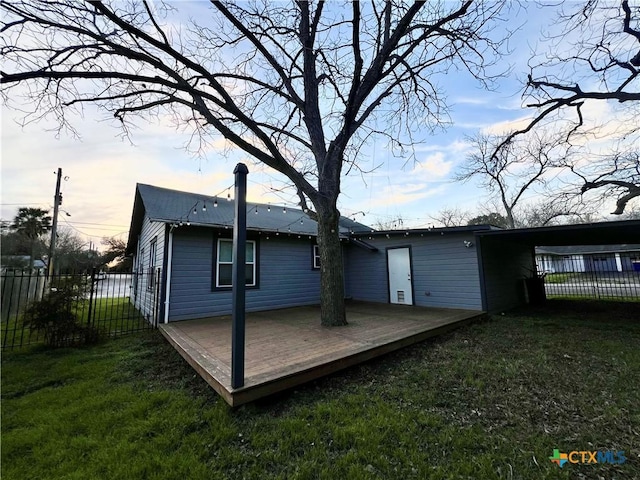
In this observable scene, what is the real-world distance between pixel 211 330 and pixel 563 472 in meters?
5.42

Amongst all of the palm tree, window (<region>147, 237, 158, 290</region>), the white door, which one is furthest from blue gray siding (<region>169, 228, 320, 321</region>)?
the palm tree

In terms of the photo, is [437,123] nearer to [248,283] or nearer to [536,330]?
[536,330]

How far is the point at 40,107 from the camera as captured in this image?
16.1 feet

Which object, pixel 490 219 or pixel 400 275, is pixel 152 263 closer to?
pixel 400 275

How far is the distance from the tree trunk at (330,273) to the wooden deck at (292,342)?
0.31m

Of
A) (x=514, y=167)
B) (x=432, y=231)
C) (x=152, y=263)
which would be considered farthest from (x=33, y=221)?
(x=514, y=167)

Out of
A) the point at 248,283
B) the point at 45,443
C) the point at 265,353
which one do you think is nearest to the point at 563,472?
the point at 265,353

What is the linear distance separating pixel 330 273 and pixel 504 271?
6.40 meters

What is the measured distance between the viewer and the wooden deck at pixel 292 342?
3.22 meters

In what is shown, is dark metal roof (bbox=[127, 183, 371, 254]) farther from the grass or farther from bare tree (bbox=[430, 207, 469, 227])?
bare tree (bbox=[430, 207, 469, 227])

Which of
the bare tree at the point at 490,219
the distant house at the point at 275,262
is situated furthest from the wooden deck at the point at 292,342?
the bare tree at the point at 490,219

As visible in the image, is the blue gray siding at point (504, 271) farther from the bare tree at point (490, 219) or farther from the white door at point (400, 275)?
the bare tree at point (490, 219)

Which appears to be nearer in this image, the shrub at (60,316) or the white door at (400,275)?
the shrub at (60,316)

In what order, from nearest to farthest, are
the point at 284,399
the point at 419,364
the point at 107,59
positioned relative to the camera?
1. the point at 284,399
2. the point at 419,364
3. the point at 107,59
